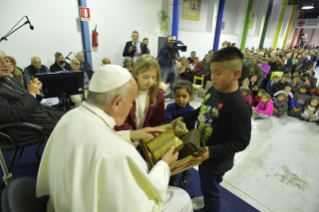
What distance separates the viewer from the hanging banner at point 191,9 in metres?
9.15

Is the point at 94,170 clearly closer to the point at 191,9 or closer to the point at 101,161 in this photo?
the point at 101,161

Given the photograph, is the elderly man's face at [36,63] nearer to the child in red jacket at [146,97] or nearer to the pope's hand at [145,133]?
the child in red jacket at [146,97]

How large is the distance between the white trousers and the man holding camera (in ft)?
18.1

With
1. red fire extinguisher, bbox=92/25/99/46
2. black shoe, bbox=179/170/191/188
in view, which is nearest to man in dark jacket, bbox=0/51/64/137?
black shoe, bbox=179/170/191/188

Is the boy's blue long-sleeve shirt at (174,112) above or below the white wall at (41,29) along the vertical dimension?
below

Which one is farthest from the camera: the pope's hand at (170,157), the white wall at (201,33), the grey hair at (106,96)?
the white wall at (201,33)

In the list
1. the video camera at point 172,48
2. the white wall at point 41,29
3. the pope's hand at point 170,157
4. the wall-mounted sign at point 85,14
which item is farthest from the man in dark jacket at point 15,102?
the wall-mounted sign at point 85,14

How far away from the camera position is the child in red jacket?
63.6 inches

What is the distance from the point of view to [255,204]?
2.07m

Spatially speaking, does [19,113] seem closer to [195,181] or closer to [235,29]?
[195,181]

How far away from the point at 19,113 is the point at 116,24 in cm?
558

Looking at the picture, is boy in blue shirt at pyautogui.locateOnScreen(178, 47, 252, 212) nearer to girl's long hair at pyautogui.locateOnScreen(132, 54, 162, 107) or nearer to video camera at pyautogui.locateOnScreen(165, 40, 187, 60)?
girl's long hair at pyautogui.locateOnScreen(132, 54, 162, 107)

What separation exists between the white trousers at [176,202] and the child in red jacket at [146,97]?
21.4 inches

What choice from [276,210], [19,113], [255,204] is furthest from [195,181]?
[19,113]
